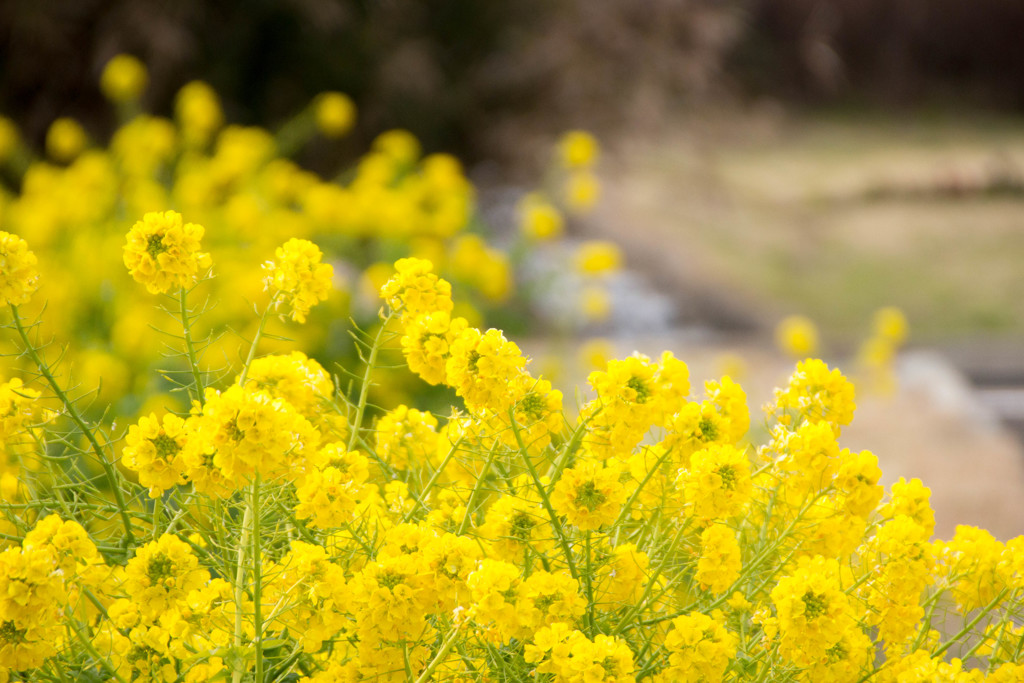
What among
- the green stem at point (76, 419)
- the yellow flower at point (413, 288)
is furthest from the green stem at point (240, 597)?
the yellow flower at point (413, 288)

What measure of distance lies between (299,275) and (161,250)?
0.11 metres

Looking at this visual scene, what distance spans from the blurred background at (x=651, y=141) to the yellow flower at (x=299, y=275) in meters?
1.91

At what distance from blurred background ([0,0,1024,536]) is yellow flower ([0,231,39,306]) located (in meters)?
2.06

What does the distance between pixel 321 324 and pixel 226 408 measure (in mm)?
2094

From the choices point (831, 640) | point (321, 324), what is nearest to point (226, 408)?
point (831, 640)

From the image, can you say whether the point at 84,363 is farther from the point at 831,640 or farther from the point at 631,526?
the point at 831,640

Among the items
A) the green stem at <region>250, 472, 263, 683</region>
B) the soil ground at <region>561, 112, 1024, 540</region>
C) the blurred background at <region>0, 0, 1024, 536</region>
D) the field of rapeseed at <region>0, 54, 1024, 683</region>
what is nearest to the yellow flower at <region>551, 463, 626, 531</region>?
the field of rapeseed at <region>0, 54, 1024, 683</region>

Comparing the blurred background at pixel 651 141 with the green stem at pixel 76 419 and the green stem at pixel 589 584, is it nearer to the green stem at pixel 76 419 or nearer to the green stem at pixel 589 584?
the green stem at pixel 589 584

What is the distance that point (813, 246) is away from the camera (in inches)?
299

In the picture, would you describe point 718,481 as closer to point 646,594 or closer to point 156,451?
point 646,594

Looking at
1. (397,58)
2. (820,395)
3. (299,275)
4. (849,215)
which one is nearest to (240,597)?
(299,275)

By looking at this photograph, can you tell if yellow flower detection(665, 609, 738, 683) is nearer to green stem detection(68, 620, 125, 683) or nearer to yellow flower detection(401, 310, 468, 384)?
yellow flower detection(401, 310, 468, 384)

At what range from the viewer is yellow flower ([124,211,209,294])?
0.79 meters

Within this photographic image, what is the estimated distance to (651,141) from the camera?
188 inches
